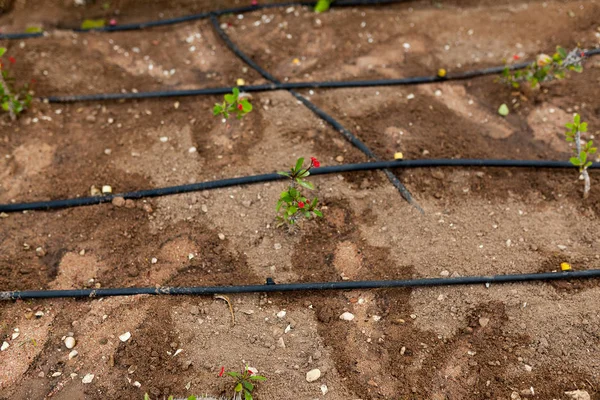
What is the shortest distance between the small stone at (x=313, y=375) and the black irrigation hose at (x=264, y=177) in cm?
132

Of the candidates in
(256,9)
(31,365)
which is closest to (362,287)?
(31,365)

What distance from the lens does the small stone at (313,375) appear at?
2414 millimetres

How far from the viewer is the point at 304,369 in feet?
8.06

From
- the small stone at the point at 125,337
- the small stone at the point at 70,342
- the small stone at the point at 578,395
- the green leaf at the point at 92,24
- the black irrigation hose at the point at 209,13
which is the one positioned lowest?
the small stone at the point at 70,342

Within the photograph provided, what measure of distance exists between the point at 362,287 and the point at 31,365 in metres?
1.84

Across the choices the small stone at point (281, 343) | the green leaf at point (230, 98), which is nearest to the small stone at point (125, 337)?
the small stone at point (281, 343)

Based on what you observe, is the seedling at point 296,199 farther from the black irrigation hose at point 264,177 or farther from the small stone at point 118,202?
the small stone at point 118,202

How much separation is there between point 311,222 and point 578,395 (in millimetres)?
1704

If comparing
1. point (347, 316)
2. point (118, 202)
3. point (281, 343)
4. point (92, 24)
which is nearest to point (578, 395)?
point (347, 316)

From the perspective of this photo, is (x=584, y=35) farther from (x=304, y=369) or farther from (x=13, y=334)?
(x=13, y=334)

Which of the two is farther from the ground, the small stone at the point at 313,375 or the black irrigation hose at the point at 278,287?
the black irrigation hose at the point at 278,287

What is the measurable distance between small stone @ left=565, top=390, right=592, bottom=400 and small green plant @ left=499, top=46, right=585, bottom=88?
2.24m

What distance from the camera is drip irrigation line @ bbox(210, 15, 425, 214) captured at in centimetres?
318

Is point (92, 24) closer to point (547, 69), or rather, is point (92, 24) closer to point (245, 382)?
point (245, 382)
